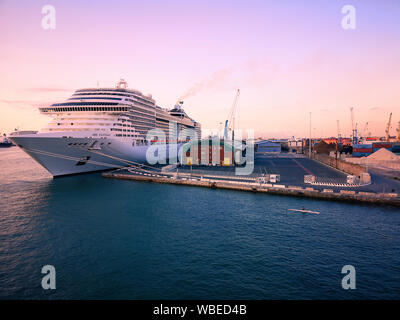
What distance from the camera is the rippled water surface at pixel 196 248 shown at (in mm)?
13953

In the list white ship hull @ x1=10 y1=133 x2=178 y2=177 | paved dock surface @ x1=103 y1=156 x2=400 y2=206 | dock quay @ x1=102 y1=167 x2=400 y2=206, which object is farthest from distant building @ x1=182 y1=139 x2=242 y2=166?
paved dock surface @ x1=103 y1=156 x2=400 y2=206

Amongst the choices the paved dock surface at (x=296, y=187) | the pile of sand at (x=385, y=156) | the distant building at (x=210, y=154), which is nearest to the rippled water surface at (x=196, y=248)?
the paved dock surface at (x=296, y=187)

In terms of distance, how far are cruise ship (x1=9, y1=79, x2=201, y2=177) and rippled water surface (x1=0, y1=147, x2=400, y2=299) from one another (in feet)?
37.2

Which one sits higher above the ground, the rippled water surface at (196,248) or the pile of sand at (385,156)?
the pile of sand at (385,156)

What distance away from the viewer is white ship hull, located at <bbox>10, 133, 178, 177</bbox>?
39050mm

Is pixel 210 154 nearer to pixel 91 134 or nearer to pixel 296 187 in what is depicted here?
pixel 91 134

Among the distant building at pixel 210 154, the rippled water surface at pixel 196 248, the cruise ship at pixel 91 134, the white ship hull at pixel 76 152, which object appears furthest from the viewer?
the distant building at pixel 210 154

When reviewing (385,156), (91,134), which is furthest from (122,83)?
(385,156)

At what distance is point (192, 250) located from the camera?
60.8 feet

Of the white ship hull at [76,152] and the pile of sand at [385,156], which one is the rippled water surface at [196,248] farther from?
the pile of sand at [385,156]

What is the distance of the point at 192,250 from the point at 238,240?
14.5 feet
